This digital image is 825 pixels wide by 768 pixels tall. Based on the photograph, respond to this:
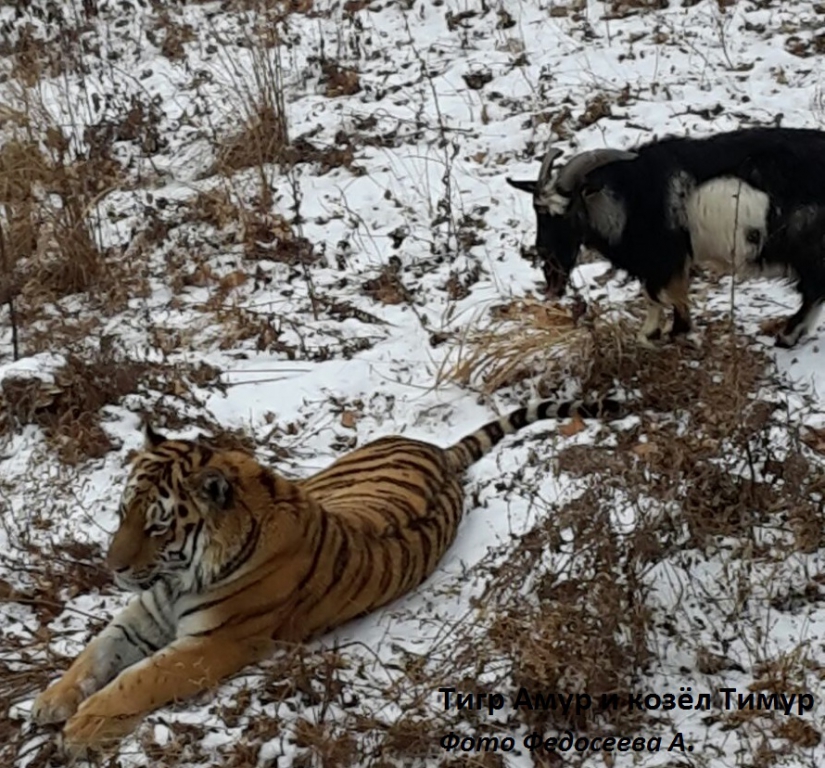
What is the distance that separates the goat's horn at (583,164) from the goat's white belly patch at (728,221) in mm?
401

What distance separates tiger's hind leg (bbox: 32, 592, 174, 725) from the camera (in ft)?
15.0

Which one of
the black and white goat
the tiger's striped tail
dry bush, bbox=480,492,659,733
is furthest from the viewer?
the black and white goat

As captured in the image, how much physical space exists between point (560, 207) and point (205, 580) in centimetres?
280

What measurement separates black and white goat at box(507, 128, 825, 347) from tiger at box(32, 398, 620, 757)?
7.22 ft

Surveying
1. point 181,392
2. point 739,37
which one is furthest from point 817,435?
point 739,37


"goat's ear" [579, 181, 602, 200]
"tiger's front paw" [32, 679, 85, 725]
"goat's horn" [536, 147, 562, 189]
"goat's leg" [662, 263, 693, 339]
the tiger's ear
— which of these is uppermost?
"goat's horn" [536, 147, 562, 189]

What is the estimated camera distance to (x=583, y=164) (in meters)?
6.45

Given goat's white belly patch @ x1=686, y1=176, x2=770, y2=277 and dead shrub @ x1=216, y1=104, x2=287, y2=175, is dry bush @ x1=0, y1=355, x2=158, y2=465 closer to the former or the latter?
dead shrub @ x1=216, y1=104, x2=287, y2=175

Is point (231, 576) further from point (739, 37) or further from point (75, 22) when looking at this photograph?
point (75, 22)

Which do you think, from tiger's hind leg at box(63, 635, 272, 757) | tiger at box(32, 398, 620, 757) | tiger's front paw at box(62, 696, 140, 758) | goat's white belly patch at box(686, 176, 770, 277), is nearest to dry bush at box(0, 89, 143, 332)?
tiger at box(32, 398, 620, 757)

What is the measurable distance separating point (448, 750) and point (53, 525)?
91.6 inches

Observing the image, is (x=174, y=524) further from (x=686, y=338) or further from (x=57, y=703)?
(x=686, y=338)

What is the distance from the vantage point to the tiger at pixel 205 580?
181 inches

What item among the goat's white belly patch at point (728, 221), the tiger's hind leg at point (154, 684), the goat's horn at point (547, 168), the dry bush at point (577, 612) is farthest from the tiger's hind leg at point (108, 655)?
the goat's white belly patch at point (728, 221)
